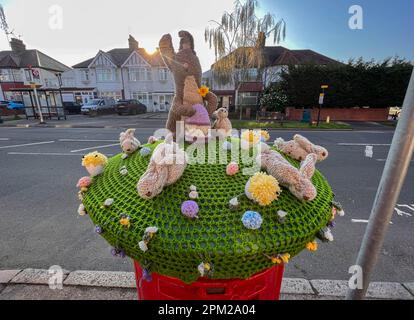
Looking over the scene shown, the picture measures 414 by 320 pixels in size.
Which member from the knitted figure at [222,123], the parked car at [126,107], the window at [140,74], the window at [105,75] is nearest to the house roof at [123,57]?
the window at [140,74]

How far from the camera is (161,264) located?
934mm

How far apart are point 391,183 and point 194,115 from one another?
3.49 feet

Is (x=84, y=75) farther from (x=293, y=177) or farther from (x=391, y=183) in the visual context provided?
(x=391, y=183)

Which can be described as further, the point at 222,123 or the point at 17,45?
the point at 17,45

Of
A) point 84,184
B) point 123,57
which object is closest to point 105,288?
point 84,184

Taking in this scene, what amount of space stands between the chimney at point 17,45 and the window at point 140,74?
16.8 meters

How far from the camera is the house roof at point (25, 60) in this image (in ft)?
102

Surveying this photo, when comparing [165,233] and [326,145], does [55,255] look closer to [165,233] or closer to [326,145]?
[165,233]

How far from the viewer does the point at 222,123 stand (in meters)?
1.44

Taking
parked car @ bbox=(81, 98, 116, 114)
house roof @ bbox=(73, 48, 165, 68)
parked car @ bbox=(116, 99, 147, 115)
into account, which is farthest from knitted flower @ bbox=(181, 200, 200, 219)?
house roof @ bbox=(73, 48, 165, 68)

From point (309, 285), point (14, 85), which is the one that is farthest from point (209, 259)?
point (14, 85)

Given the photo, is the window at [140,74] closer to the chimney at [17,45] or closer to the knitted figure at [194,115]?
the chimney at [17,45]

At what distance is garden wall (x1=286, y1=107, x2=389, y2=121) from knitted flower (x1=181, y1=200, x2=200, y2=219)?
19.3 metres

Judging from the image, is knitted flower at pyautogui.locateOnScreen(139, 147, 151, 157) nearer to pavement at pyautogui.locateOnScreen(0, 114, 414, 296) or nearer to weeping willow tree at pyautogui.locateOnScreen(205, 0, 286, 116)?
pavement at pyautogui.locateOnScreen(0, 114, 414, 296)
